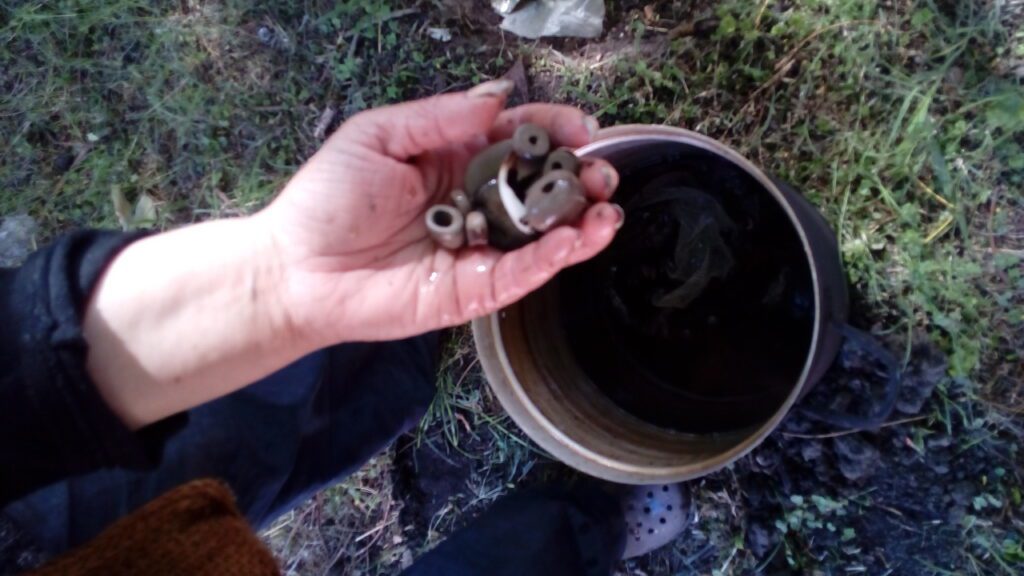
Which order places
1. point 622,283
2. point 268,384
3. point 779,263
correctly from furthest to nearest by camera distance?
point 622,283, point 779,263, point 268,384

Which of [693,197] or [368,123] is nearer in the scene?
[368,123]

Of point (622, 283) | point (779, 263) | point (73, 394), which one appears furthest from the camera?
point (622, 283)

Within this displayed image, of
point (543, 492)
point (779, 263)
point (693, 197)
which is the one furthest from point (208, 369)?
point (779, 263)

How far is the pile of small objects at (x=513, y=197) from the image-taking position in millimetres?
1115

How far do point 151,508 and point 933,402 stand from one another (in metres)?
1.27

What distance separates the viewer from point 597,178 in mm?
A: 1124

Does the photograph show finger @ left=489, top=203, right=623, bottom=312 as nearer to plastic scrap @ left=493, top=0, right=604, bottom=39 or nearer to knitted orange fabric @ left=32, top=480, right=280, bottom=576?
knitted orange fabric @ left=32, top=480, right=280, bottom=576

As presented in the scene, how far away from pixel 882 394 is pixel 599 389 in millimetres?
499

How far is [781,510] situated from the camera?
162cm

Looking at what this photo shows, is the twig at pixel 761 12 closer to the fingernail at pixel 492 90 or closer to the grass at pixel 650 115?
the grass at pixel 650 115

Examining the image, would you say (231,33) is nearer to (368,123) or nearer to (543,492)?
(368,123)

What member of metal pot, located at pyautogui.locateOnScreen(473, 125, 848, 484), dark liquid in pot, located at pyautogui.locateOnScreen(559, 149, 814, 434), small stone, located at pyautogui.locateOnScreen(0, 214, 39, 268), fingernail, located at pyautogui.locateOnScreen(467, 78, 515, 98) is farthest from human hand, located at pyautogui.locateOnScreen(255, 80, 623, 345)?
small stone, located at pyautogui.locateOnScreen(0, 214, 39, 268)

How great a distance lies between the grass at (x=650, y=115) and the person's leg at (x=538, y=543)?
6.1 inches

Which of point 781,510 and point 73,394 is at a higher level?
point 73,394
